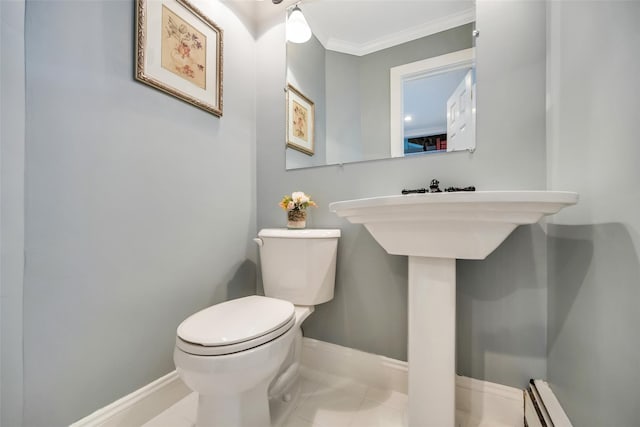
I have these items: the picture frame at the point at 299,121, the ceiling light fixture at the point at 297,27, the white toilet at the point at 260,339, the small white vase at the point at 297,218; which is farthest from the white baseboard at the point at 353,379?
the ceiling light fixture at the point at 297,27

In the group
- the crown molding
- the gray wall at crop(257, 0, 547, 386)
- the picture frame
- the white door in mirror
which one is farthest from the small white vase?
the crown molding

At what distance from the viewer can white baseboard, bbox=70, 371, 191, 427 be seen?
0.87 meters

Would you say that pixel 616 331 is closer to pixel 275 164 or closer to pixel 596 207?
pixel 596 207

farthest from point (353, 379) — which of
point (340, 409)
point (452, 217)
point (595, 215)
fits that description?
point (595, 215)

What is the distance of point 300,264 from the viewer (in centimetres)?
117

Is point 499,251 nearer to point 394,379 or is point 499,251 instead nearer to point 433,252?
point 433,252

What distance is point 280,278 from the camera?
1.21m

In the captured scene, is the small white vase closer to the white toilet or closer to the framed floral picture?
the white toilet

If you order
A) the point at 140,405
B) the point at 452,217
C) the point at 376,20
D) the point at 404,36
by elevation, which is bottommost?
the point at 140,405

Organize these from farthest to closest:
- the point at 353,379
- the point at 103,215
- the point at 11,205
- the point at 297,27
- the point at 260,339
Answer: the point at 297,27, the point at 353,379, the point at 103,215, the point at 260,339, the point at 11,205

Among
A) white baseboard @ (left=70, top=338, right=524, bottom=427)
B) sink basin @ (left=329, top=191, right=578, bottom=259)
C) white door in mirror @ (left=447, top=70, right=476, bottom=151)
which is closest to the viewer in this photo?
sink basin @ (left=329, top=191, right=578, bottom=259)

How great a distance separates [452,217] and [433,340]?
0.43m

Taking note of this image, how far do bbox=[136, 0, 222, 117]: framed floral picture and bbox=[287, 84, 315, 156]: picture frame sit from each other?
381 millimetres

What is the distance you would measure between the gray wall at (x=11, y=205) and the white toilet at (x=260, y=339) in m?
0.37
